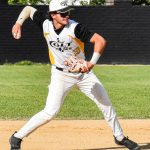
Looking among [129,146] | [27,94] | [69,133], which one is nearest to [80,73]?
[129,146]

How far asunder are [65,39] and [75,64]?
1.09 ft

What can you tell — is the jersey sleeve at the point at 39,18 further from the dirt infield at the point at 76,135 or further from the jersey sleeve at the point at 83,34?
the dirt infield at the point at 76,135

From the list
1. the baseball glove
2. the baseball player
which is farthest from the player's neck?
the baseball glove

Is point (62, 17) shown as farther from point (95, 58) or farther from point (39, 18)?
point (95, 58)

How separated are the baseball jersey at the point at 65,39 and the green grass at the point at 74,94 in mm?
3514

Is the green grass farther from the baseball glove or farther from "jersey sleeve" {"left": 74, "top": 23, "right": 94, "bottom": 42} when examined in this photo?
"jersey sleeve" {"left": 74, "top": 23, "right": 94, "bottom": 42}

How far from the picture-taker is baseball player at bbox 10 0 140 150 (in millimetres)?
6809

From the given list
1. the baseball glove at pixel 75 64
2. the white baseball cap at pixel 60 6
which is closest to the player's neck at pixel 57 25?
the white baseball cap at pixel 60 6

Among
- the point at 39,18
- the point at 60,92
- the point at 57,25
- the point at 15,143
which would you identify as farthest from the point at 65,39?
the point at 15,143

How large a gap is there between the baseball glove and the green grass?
3.56 m

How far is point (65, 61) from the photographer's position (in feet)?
23.0

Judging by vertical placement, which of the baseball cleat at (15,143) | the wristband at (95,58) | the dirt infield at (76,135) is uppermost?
the wristband at (95,58)

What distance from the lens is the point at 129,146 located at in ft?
24.3

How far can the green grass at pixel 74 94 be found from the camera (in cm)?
1090
